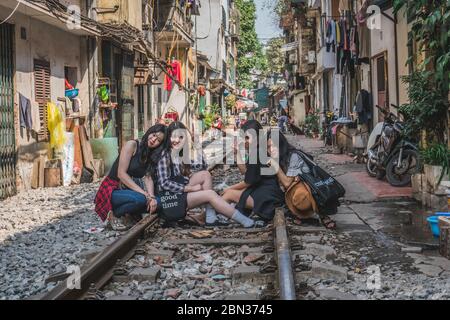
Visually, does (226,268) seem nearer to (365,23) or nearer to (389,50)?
(389,50)

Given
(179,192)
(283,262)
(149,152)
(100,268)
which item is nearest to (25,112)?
(149,152)

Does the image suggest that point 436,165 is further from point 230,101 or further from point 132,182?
point 230,101

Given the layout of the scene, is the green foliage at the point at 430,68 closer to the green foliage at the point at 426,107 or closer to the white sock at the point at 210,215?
the green foliage at the point at 426,107

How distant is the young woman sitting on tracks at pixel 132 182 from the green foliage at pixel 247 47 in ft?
218

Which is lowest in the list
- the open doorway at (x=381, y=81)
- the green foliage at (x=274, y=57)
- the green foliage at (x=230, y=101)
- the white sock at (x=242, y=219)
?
the white sock at (x=242, y=219)

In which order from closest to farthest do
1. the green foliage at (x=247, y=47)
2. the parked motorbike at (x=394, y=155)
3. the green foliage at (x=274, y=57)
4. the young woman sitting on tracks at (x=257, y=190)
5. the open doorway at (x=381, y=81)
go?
1. the young woman sitting on tracks at (x=257, y=190)
2. the parked motorbike at (x=394, y=155)
3. the open doorway at (x=381, y=81)
4. the green foliage at (x=247, y=47)
5. the green foliage at (x=274, y=57)

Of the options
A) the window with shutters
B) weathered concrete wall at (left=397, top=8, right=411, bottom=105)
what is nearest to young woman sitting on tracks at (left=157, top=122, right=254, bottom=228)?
the window with shutters

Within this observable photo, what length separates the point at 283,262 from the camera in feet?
18.2

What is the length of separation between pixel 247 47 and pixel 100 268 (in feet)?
239

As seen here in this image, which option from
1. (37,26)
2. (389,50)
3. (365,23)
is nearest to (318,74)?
(365,23)

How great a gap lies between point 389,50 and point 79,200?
27.5 ft

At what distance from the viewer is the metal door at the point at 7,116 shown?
1227 centimetres

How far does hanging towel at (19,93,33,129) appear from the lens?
13117 millimetres

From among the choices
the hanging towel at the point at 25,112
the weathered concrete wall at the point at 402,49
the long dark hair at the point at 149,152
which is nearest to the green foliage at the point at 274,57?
the weathered concrete wall at the point at 402,49
